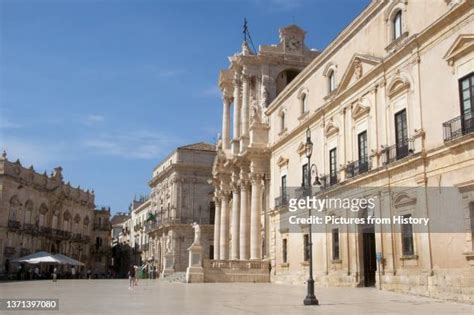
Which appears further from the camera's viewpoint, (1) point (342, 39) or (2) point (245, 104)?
(2) point (245, 104)

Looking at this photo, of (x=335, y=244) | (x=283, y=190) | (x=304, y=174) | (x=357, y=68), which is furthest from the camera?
(x=283, y=190)

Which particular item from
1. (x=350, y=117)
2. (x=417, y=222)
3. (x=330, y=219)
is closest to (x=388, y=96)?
(x=350, y=117)

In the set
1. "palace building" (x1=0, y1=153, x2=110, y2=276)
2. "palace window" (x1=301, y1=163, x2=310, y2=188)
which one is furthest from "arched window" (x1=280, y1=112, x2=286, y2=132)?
"palace building" (x1=0, y1=153, x2=110, y2=276)

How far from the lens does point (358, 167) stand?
72.5 ft

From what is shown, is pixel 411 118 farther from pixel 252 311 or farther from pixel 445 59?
pixel 252 311

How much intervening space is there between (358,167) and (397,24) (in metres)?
5.70

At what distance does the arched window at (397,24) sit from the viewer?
65.1ft

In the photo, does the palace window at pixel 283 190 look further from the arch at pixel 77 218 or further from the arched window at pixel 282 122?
the arch at pixel 77 218

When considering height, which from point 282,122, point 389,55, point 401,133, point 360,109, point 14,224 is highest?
point 282,122

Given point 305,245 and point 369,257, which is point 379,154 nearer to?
point 369,257

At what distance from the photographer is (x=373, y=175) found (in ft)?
67.5

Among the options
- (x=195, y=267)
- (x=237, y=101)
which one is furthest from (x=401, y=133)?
(x=237, y=101)

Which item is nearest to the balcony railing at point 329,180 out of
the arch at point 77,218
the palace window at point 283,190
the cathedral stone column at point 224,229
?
the palace window at point 283,190

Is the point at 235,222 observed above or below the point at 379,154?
below
